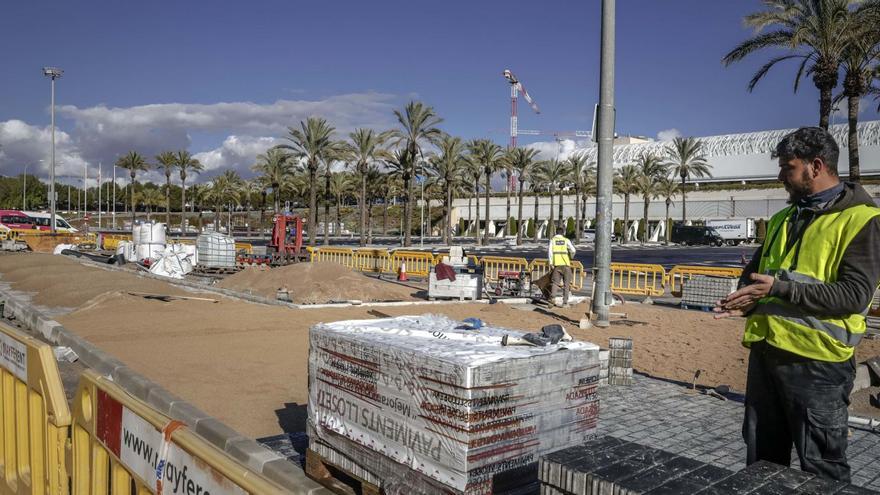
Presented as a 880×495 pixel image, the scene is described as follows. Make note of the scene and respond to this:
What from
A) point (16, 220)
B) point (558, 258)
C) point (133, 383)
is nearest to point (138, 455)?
point (133, 383)

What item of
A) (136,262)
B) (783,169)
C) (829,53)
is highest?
(829,53)

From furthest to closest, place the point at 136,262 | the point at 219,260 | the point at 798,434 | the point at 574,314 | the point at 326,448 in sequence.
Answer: the point at 136,262, the point at 219,260, the point at 574,314, the point at 326,448, the point at 798,434

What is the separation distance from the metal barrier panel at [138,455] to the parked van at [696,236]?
239 feet

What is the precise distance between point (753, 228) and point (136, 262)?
2471 inches

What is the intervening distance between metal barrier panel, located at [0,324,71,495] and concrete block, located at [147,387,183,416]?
1.84m

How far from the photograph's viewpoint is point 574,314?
14.8m

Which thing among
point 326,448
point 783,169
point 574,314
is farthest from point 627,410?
point 574,314

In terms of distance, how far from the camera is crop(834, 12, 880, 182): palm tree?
18141 mm

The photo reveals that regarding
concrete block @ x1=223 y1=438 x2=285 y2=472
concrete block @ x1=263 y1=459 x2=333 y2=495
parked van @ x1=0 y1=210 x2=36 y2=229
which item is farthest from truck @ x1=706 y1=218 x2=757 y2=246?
concrete block @ x1=263 y1=459 x2=333 y2=495

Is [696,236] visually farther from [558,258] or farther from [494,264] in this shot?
[558,258]

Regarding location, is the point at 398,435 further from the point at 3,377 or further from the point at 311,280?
the point at 311,280

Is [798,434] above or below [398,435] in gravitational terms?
above

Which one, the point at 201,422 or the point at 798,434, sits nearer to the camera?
the point at 798,434

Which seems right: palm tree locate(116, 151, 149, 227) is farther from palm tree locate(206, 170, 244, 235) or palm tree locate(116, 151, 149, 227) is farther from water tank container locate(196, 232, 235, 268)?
water tank container locate(196, 232, 235, 268)
